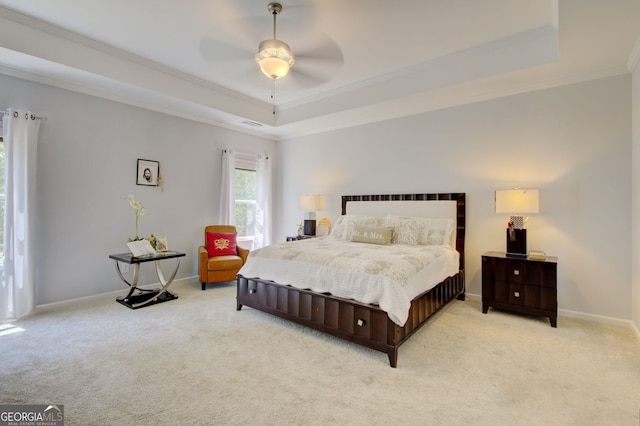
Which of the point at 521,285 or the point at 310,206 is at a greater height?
the point at 310,206

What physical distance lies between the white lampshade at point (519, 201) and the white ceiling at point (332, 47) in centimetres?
136

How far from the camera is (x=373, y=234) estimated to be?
4.08 metres

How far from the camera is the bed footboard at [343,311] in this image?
8.20 ft

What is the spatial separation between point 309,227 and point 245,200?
4.88ft

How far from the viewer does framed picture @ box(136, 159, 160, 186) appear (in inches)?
175

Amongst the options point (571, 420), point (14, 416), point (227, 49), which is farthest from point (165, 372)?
point (227, 49)

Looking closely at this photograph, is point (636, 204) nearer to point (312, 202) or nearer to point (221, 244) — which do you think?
point (312, 202)

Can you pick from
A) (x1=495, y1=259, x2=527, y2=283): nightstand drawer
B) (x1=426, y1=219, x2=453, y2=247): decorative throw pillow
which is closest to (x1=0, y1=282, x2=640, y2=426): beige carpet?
(x1=495, y1=259, x2=527, y2=283): nightstand drawer

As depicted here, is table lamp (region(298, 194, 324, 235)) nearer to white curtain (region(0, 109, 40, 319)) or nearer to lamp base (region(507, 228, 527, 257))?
lamp base (region(507, 228, 527, 257))

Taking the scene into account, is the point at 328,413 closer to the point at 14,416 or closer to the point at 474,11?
the point at 14,416

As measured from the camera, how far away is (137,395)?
2.02 metres

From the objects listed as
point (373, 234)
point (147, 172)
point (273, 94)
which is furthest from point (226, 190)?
point (373, 234)

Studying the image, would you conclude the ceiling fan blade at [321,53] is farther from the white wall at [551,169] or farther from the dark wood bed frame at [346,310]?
the dark wood bed frame at [346,310]

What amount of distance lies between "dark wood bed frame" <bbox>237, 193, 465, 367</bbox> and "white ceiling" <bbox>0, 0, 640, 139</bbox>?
8.58 ft
